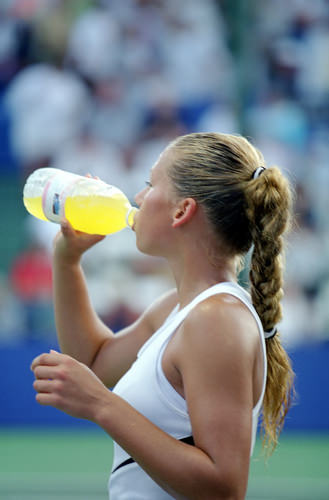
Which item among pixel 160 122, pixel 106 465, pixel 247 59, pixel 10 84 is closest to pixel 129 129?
pixel 160 122

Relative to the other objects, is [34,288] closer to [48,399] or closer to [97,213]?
[97,213]

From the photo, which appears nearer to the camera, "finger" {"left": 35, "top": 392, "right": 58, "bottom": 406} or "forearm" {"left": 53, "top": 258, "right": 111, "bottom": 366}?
"finger" {"left": 35, "top": 392, "right": 58, "bottom": 406}

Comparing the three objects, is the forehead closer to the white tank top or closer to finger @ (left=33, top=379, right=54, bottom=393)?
the white tank top

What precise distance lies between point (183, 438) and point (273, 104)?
5.04m

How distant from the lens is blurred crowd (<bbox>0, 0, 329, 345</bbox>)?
5.43 m

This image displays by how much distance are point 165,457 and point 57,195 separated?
82 centimetres

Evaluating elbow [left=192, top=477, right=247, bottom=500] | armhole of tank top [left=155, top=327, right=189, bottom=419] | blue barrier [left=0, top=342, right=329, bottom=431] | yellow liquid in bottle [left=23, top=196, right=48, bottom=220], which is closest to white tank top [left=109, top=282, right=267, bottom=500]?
armhole of tank top [left=155, top=327, right=189, bottom=419]

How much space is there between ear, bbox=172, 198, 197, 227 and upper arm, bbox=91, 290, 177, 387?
0.38 metres

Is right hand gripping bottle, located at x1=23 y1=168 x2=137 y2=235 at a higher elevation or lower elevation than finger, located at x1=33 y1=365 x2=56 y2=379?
higher

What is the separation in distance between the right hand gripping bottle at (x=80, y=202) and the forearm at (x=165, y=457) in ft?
2.08

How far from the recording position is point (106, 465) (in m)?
4.69

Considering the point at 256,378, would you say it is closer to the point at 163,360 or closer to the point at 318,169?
the point at 163,360

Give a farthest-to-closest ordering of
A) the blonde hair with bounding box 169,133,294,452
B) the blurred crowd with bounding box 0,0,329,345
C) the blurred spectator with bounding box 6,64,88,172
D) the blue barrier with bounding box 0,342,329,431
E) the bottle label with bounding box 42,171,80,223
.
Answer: the blurred spectator with bounding box 6,64,88,172 < the blurred crowd with bounding box 0,0,329,345 < the blue barrier with bounding box 0,342,329,431 < the bottle label with bounding box 42,171,80,223 < the blonde hair with bounding box 169,133,294,452

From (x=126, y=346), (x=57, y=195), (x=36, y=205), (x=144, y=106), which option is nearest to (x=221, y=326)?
(x=126, y=346)
